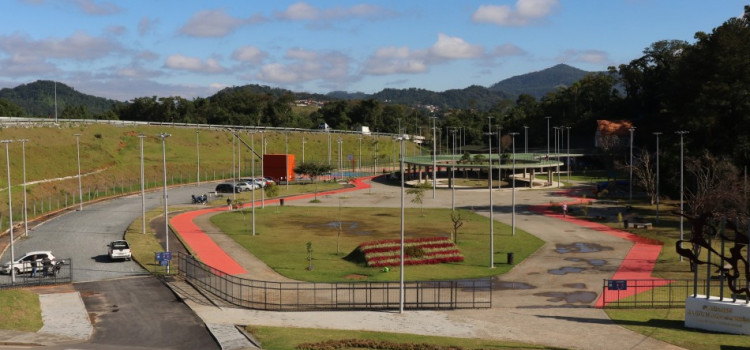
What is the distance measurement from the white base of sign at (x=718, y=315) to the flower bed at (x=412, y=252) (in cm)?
2135

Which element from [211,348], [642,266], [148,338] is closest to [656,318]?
[642,266]

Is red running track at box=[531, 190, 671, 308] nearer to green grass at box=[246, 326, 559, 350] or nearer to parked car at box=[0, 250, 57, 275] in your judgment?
green grass at box=[246, 326, 559, 350]

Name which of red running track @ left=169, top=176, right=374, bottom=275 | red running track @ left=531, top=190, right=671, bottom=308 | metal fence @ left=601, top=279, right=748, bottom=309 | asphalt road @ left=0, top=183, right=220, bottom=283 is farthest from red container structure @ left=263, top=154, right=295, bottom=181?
metal fence @ left=601, top=279, right=748, bottom=309

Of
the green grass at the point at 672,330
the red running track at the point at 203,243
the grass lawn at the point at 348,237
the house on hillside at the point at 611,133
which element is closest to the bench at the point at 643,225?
the grass lawn at the point at 348,237

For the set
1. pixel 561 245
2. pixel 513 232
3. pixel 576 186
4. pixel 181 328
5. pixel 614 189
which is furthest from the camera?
pixel 576 186

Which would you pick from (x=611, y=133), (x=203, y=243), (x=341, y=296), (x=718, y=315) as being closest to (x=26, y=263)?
(x=203, y=243)

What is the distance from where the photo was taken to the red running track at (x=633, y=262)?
44075 millimetres

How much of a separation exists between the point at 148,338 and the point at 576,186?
329 ft

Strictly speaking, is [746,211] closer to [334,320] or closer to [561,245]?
[561,245]

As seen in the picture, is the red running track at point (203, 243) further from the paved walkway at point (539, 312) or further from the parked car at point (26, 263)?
the parked car at point (26, 263)

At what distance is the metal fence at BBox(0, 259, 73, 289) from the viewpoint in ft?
150

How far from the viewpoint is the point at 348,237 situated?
66.9 meters

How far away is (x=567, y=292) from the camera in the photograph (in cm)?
4488

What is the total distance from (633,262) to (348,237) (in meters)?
26.6
